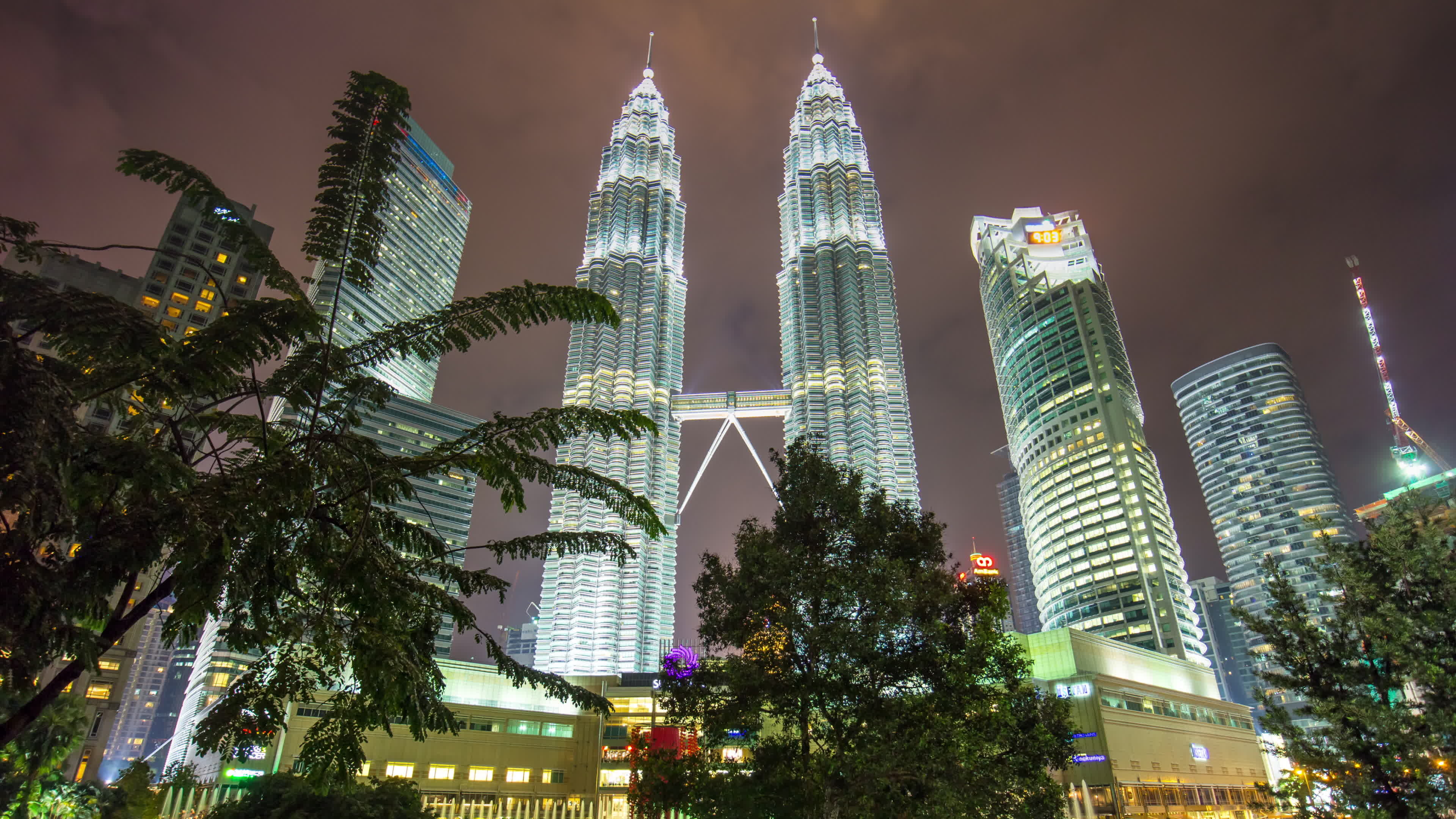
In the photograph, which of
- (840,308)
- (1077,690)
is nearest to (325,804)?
(1077,690)

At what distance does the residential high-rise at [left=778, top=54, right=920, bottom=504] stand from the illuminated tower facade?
28.2 metres

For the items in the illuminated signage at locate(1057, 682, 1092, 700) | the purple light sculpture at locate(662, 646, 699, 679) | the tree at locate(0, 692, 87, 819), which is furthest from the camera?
the illuminated signage at locate(1057, 682, 1092, 700)

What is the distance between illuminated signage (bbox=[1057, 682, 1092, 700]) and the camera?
7625 cm

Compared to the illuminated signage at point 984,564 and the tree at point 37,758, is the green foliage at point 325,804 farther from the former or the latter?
the illuminated signage at point 984,564

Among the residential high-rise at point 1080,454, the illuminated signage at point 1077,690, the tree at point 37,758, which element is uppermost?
the residential high-rise at point 1080,454

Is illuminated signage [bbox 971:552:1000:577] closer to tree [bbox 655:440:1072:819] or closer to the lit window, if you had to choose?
the lit window

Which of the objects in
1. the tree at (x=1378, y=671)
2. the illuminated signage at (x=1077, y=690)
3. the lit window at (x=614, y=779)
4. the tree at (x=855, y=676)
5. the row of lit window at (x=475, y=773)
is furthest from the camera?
the lit window at (x=614, y=779)

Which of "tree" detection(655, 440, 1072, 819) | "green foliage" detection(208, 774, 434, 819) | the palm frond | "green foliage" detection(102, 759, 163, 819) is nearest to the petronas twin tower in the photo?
"green foliage" detection(102, 759, 163, 819)

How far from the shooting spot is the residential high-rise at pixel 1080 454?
458ft

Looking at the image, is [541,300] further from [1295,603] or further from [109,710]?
[109,710]

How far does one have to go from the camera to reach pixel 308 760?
8.97 metres

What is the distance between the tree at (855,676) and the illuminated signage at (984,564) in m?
76.2

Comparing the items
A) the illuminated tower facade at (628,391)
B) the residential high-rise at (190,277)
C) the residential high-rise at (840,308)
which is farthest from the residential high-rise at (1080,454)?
the residential high-rise at (190,277)

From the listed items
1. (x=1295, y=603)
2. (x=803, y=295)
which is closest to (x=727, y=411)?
(x=803, y=295)
